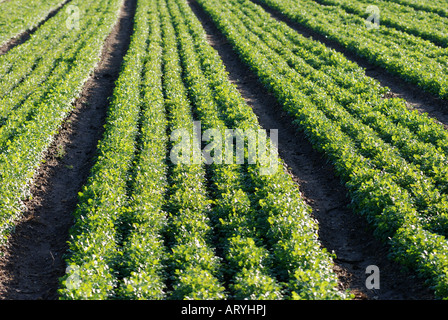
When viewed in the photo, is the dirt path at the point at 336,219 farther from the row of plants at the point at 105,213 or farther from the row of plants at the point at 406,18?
the row of plants at the point at 406,18

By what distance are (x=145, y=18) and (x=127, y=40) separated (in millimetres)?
4918

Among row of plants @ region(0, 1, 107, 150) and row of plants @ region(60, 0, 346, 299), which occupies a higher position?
row of plants @ region(0, 1, 107, 150)

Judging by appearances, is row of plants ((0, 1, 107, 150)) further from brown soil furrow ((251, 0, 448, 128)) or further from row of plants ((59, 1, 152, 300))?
brown soil furrow ((251, 0, 448, 128))

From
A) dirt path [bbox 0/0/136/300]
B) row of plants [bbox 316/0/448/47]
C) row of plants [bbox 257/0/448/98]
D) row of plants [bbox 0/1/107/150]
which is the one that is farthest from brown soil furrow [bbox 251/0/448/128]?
row of plants [bbox 0/1/107/150]

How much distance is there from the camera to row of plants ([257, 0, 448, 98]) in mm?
18156

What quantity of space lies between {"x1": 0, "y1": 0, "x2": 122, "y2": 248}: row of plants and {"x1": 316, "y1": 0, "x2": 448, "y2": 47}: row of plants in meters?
17.7

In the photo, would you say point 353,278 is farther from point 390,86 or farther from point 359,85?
point 390,86

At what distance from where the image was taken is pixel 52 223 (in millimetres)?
10953

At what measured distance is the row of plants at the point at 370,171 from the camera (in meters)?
8.55

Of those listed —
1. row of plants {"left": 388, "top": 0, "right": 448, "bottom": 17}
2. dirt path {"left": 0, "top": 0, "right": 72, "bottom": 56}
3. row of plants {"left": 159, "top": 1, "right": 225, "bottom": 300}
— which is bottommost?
row of plants {"left": 159, "top": 1, "right": 225, "bottom": 300}

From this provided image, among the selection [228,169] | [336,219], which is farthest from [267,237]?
[228,169]

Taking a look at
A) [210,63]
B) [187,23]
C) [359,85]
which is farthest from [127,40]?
[359,85]

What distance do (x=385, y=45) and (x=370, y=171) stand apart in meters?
14.0

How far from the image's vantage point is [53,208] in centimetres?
1154
